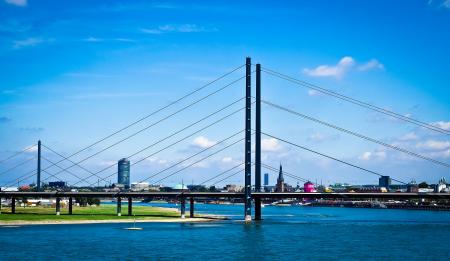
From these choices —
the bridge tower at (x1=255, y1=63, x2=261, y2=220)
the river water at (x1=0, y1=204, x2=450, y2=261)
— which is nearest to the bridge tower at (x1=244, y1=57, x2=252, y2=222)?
the bridge tower at (x1=255, y1=63, x2=261, y2=220)

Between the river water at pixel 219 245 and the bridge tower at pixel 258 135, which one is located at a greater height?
the bridge tower at pixel 258 135

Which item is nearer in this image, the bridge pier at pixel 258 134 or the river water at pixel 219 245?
the river water at pixel 219 245

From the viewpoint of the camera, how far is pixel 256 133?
408 ft

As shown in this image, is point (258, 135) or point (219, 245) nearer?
point (219, 245)

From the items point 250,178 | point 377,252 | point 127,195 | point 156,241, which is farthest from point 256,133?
point 377,252

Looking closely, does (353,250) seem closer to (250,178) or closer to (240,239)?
(240,239)

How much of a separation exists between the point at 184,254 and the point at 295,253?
480 inches

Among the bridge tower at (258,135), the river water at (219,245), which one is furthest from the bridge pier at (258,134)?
the river water at (219,245)

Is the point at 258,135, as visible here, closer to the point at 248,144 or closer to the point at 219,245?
the point at 248,144

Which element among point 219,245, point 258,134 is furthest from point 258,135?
point 219,245

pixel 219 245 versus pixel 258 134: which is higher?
pixel 258 134

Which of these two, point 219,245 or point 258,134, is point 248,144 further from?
point 219,245

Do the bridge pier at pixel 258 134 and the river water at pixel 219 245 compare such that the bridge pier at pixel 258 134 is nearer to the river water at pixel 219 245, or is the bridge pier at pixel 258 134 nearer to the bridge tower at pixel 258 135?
the bridge tower at pixel 258 135

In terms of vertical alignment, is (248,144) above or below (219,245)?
above
